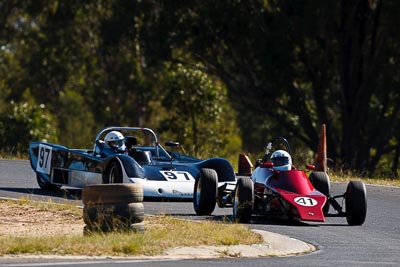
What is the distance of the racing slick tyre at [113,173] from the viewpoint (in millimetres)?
18547

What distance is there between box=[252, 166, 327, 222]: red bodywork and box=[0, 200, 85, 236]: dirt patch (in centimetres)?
260

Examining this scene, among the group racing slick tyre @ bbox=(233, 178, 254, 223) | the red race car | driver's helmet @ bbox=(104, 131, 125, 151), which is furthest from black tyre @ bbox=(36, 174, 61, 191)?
racing slick tyre @ bbox=(233, 178, 254, 223)

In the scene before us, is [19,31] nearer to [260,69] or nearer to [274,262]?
[260,69]

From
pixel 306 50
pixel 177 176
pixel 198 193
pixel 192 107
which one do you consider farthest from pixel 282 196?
pixel 192 107

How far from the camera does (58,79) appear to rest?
185 feet

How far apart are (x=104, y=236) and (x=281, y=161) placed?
15.7 feet

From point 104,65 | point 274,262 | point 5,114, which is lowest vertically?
point 274,262

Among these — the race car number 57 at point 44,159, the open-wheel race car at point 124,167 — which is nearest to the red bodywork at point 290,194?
the open-wheel race car at point 124,167

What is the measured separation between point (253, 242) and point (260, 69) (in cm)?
2578

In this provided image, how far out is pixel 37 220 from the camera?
15945mm

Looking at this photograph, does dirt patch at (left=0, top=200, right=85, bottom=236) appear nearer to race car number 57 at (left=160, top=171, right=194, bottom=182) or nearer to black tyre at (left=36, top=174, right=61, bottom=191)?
race car number 57 at (left=160, top=171, right=194, bottom=182)

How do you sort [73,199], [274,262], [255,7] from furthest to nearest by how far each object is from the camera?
[255,7], [73,199], [274,262]

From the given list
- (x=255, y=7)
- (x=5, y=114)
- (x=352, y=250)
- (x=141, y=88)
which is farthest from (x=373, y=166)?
(x=352, y=250)

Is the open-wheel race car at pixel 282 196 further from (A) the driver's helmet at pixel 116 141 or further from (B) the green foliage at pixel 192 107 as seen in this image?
(B) the green foliage at pixel 192 107
